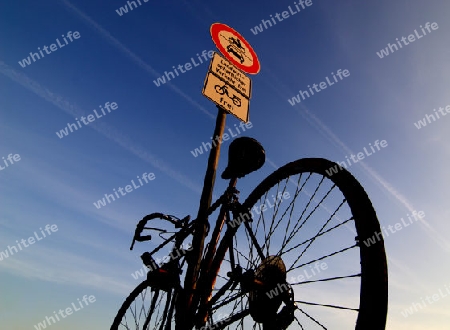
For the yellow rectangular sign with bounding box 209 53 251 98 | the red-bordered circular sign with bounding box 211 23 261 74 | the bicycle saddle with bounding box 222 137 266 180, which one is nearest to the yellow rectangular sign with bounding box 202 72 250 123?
the yellow rectangular sign with bounding box 209 53 251 98

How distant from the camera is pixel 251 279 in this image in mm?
2467

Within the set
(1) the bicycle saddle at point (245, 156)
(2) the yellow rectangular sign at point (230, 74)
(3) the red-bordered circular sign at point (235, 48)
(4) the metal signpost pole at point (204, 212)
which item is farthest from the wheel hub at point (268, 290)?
(3) the red-bordered circular sign at point (235, 48)

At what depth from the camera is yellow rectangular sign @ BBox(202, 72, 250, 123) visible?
3.53 meters

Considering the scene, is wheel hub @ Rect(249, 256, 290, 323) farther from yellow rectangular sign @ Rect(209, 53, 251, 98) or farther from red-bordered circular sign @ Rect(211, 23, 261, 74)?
red-bordered circular sign @ Rect(211, 23, 261, 74)

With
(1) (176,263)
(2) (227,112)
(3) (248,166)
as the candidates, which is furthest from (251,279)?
(2) (227,112)

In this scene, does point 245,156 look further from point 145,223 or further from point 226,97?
point 145,223

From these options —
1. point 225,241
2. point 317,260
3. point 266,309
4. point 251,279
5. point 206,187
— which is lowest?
point 266,309

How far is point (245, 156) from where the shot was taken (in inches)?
126

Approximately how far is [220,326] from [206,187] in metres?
1.56

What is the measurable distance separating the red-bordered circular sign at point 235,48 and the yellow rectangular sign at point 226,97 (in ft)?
1.78

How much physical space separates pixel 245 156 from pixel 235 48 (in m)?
2.05

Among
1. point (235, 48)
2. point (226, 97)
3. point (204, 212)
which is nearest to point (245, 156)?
point (204, 212)

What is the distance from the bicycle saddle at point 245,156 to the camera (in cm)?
319

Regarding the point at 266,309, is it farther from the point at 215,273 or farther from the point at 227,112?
the point at 227,112
